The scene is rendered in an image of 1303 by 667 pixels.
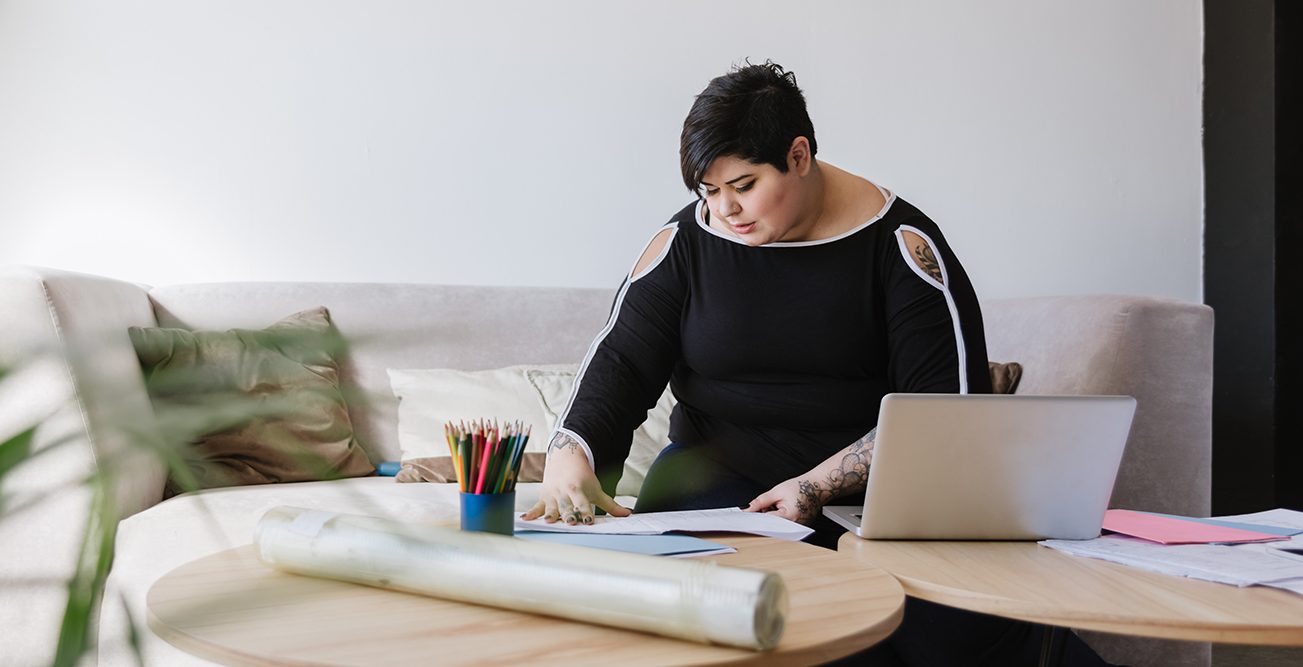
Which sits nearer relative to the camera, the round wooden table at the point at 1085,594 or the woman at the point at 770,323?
the round wooden table at the point at 1085,594

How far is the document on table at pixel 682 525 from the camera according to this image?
1128mm

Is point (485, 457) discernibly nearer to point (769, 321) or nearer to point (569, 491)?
point (569, 491)

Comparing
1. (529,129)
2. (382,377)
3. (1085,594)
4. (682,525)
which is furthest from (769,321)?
(529,129)

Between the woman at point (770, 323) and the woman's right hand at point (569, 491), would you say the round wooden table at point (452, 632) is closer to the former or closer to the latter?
the woman's right hand at point (569, 491)

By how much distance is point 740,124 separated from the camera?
5.20ft

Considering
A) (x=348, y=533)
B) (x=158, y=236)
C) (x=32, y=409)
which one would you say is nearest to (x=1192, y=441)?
(x=348, y=533)

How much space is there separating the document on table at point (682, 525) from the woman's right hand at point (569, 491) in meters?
0.02

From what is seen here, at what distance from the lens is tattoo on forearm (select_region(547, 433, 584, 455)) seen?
149cm

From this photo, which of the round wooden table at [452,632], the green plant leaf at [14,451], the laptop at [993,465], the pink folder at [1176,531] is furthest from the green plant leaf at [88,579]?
the pink folder at [1176,531]

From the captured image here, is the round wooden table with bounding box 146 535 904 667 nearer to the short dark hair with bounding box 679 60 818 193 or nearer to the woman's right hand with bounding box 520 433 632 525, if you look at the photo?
the woman's right hand with bounding box 520 433 632 525

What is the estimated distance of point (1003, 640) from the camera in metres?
1.34

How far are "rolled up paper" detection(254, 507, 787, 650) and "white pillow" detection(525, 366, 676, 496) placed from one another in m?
1.34

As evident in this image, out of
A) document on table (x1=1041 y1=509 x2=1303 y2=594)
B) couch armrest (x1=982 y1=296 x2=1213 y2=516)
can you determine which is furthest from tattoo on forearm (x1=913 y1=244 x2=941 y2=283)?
couch armrest (x1=982 y1=296 x2=1213 y2=516)

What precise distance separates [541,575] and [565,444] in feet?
2.38
